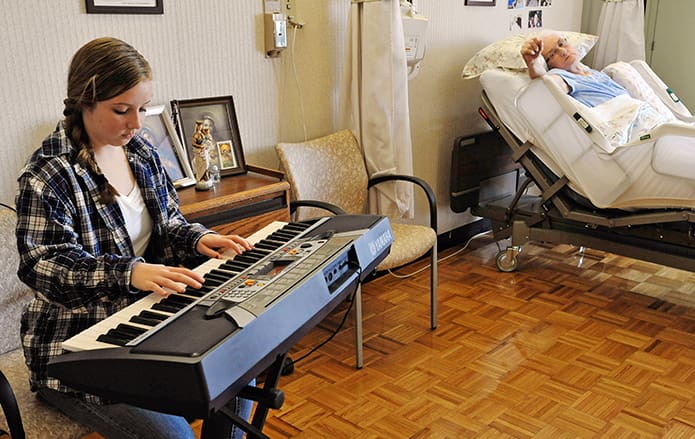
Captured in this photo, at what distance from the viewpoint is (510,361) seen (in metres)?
2.73

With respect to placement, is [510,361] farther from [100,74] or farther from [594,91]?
[100,74]

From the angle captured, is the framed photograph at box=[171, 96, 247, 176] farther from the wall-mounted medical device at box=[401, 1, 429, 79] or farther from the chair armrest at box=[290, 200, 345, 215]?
the wall-mounted medical device at box=[401, 1, 429, 79]

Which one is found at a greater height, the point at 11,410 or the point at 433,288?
the point at 11,410

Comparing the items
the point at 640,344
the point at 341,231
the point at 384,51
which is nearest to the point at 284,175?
the point at 384,51

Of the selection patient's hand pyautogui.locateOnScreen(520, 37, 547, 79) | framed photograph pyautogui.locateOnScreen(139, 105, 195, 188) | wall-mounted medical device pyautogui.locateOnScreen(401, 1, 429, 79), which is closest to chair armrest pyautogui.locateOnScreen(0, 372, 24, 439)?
framed photograph pyautogui.locateOnScreen(139, 105, 195, 188)

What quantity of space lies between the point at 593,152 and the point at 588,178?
0.12 meters

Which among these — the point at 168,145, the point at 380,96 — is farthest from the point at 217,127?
the point at 380,96

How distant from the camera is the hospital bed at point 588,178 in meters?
2.95

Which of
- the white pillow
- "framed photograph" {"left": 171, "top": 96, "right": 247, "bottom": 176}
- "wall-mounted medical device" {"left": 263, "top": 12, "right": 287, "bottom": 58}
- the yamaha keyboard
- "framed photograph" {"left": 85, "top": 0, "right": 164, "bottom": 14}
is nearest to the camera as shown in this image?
the yamaha keyboard

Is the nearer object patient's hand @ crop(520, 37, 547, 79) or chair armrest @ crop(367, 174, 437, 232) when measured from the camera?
chair armrest @ crop(367, 174, 437, 232)

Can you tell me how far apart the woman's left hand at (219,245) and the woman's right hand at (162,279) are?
0.21m

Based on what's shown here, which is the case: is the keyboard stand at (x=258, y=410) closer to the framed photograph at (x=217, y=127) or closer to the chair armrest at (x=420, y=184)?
the framed photograph at (x=217, y=127)

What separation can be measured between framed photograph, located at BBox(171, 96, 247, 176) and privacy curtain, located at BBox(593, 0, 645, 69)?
9.48ft

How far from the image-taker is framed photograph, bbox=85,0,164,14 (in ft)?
7.41
